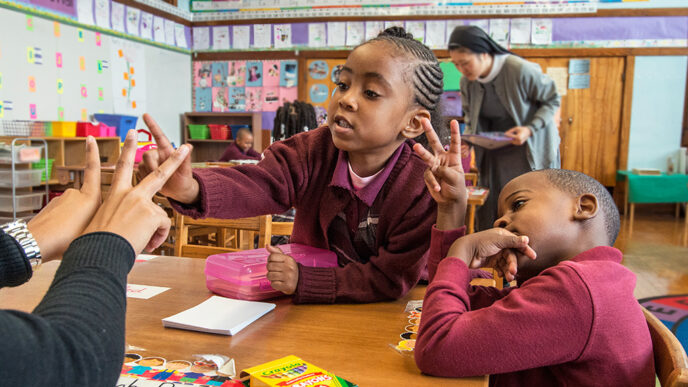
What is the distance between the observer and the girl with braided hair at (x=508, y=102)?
2.81 meters

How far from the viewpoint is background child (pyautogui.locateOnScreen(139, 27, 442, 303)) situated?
1.04 meters

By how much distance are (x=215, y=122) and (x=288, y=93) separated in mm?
1292

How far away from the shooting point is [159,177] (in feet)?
2.32

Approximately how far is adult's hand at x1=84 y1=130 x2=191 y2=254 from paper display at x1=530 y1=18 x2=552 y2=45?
7038 mm

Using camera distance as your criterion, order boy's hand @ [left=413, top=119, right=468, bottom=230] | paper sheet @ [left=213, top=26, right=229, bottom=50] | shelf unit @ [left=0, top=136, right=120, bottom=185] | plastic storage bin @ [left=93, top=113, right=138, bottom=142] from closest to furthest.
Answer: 1. boy's hand @ [left=413, top=119, right=468, bottom=230]
2. shelf unit @ [left=0, top=136, right=120, bottom=185]
3. plastic storage bin @ [left=93, top=113, right=138, bottom=142]
4. paper sheet @ [left=213, top=26, right=229, bottom=50]

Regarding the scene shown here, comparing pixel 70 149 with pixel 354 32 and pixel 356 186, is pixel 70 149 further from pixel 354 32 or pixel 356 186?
pixel 356 186

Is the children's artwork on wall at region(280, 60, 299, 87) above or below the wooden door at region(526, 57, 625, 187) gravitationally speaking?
above

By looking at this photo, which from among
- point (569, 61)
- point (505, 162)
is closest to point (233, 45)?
point (569, 61)

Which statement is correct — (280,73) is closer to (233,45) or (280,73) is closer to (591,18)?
(233,45)

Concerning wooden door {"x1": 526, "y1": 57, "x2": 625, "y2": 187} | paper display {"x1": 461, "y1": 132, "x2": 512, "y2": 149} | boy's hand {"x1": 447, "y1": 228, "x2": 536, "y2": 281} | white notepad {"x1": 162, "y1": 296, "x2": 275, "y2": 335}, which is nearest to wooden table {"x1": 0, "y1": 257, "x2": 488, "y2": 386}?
white notepad {"x1": 162, "y1": 296, "x2": 275, "y2": 335}

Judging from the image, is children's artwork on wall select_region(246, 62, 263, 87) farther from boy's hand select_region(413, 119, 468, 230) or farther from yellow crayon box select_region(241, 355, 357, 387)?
yellow crayon box select_region(241, 355, 357, 387)

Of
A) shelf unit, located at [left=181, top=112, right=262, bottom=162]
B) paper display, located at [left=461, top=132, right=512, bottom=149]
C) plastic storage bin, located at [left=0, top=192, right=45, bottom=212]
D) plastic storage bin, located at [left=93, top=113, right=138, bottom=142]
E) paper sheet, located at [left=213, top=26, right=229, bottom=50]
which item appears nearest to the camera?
paper display, located at [left=461, top=132, right=512, bottom=149]

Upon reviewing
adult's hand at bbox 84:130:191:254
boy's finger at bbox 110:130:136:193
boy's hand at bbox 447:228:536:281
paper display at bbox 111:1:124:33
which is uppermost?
paper display at bbox 111:1:124:33

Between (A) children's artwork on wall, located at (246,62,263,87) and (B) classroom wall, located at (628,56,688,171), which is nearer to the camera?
(B) classroom wall, located at (628,56,688,171)
